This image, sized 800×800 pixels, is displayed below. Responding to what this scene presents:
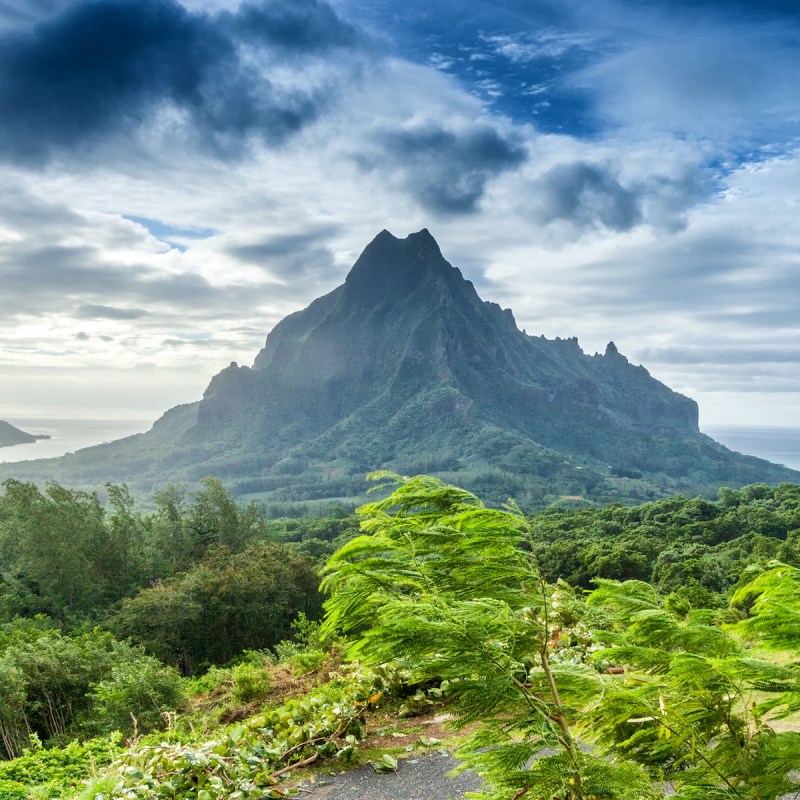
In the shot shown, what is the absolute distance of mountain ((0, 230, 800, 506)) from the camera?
434 ft

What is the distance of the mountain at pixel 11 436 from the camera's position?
146750mm

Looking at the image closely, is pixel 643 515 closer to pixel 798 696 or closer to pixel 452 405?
pixel 798 696

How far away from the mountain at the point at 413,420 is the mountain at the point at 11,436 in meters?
9.99

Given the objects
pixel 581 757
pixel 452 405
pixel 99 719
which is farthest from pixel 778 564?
pixel 452 405

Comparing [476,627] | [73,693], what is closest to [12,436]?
[73,693]

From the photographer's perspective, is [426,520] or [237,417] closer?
[426,520]

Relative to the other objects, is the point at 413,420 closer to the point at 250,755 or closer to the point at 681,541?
the point at 681,541

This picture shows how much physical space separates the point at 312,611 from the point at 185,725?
19.2m

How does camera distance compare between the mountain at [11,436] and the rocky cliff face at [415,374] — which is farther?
the rocky cliff face at [415,374]

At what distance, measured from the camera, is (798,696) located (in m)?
1.51

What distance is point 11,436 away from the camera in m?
153

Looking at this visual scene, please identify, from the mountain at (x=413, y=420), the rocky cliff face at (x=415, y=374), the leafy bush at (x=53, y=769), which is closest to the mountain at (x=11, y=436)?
the mountain at (x=413, y=420)

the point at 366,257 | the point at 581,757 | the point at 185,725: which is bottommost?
the point at 185,725

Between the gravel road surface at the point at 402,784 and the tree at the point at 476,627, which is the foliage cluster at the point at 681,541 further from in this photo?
the tree at the point at 476,627
